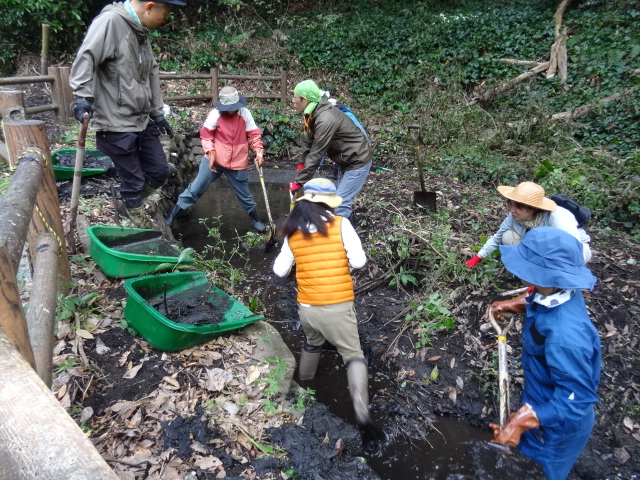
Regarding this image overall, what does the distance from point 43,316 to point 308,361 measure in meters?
2.04

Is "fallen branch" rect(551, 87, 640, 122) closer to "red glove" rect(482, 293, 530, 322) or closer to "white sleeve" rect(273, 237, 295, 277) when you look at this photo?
"red glove" rect(482, 293, 530, 322)

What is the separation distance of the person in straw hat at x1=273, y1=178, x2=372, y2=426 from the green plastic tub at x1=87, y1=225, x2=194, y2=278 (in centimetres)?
133

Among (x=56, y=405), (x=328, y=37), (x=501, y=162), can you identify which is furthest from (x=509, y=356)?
(x=328, y=37)

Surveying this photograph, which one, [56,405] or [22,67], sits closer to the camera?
[56,405]

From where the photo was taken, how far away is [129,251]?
160 inches

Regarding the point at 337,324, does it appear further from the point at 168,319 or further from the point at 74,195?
the point at 74,195

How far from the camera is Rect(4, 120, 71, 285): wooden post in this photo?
2.74 metres

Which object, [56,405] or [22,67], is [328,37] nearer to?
[22,67]

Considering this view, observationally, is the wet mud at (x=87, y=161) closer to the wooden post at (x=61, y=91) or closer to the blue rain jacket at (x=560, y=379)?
the wooden post at (x=61, y=91)

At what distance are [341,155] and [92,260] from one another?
295 centimetres

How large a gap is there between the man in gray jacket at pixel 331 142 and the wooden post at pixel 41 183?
2626 millimetres

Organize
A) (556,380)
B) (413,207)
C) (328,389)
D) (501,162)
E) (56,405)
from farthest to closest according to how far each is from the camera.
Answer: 1. (501,162)
2. (413,207)
3. (328,389)
4. (556,380)
5. (56,405)

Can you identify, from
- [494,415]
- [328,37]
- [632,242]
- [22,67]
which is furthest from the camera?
[328,37]

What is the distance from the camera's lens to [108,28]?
11.9ft
